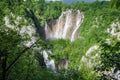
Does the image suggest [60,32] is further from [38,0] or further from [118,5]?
[118,5]

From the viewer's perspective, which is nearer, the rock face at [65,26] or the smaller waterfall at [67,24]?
the rock face at [65,26]

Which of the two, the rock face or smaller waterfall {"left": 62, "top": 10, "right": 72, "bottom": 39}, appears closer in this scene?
the rock face

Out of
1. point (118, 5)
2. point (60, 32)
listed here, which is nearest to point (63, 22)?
point (60, 32)

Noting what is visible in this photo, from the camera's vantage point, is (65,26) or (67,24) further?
(65,26)

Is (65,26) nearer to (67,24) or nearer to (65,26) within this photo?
(65,26)

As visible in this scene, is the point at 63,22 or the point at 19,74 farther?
the point at 63,22

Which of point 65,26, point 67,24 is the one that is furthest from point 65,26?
point 67,24

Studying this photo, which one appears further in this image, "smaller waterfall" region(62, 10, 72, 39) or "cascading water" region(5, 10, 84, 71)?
"smaller waterfall" region(62, 10, 72, 39)

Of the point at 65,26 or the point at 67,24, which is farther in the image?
the point at 65,26
